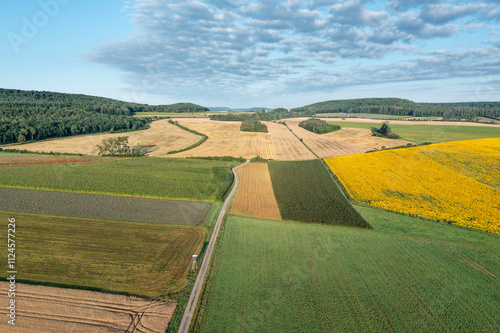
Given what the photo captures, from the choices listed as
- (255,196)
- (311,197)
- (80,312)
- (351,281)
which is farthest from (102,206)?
(351,281)

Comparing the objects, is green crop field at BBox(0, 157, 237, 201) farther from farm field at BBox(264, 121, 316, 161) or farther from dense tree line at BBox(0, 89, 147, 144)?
dense tree line at BBox(0, 89, 147, 144)

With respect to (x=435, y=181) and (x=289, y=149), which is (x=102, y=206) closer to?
(x=435, y=181)

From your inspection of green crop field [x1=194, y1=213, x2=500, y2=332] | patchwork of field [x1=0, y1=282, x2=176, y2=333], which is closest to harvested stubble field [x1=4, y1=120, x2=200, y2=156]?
green crop field [x1=194, y1=213, x2=500, y2=332]

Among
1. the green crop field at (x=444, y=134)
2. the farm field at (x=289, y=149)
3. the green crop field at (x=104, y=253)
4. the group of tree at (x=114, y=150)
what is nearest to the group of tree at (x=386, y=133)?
the green crop field at (x=444, y=134)

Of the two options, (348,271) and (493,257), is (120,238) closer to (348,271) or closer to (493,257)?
(348,271)

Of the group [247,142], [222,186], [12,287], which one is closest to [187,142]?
[247,142]
